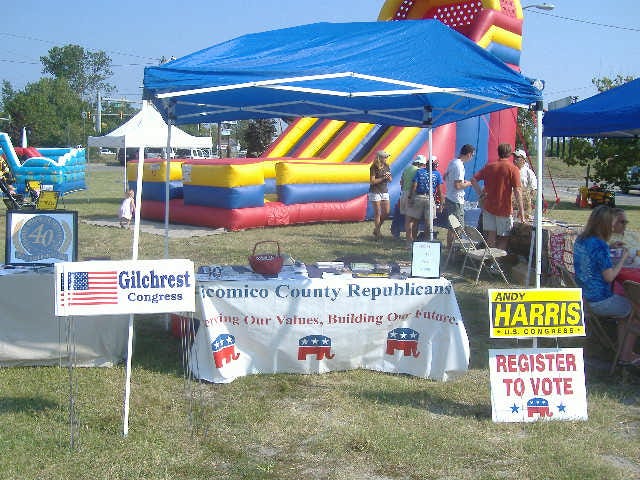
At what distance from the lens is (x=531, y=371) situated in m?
4.16

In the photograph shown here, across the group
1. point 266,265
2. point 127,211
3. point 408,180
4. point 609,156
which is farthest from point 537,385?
point 609,156

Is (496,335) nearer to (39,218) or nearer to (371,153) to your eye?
(39,218)

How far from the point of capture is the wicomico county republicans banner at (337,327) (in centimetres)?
488

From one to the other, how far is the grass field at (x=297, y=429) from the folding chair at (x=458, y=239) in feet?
9.49

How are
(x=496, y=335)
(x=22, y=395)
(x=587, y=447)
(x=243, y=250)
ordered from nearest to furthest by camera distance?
(x=587, y=447) → (x=496, y=335) → (x=22, y=395) → (x=243, y=250)

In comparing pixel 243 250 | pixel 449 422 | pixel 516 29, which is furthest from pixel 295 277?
pixel 516 29

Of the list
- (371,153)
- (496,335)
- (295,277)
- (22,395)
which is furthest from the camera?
(371,153)

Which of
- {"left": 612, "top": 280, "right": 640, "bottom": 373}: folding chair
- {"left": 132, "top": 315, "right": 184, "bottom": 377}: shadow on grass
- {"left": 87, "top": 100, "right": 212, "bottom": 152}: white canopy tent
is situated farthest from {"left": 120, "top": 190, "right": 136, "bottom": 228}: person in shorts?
{"left": 612, "top": 280, "right": 640, "bottom": 373}: folding chair

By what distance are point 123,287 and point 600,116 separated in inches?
185

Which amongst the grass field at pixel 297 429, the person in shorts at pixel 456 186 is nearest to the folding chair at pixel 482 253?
the person in shorts at pixel 456 186

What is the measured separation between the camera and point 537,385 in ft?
13.7

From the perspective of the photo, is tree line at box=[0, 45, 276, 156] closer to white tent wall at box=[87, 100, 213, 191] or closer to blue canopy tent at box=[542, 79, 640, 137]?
white tent wall at box=[87, 100, 213, 191]

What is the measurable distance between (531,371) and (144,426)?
2293mm

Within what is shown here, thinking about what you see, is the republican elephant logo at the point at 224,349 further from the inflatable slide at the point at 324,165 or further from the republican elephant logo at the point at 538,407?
the inflatable slide at the point at 324,165
